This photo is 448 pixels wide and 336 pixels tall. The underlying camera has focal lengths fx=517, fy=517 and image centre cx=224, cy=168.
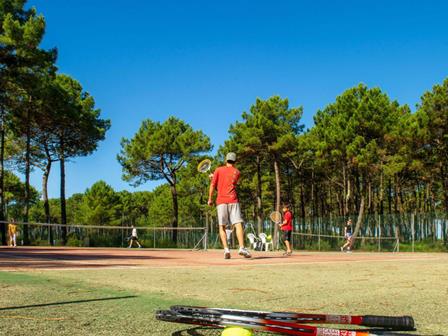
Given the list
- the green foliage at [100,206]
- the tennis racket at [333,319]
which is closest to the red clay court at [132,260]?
the tennis racket at [333,319]

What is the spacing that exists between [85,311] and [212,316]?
49.2 inches

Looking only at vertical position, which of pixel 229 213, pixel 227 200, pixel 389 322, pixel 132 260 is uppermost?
pixel 227 200

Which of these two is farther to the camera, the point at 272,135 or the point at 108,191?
the point at 108,191

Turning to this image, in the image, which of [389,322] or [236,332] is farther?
[389,322]

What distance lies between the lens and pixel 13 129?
108 ft

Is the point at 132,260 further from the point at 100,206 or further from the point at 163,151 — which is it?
the point at 100,206

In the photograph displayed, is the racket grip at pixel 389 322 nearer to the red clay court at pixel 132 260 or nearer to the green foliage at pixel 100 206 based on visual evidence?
the red clay court at pixel 132 260

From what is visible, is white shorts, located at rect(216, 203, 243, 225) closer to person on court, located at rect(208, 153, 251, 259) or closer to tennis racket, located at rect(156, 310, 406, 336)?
person on court, located at rect(208, 153, 251, 259)

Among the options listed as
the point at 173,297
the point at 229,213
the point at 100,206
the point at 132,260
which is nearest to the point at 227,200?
the point at 229,213

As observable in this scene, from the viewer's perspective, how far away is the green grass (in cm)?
293

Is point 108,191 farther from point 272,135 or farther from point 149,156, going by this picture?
point 272,135

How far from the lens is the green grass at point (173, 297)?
2928 mm

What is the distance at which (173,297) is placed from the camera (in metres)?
4.25

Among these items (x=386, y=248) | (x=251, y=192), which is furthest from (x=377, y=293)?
(x=251, y=192)
